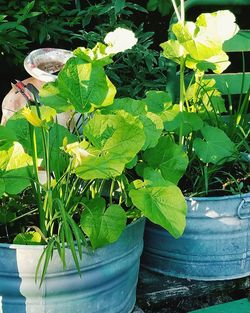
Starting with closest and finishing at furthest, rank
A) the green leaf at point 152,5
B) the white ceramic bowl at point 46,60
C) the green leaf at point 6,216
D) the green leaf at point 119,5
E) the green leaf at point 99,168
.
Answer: the green leaf at point 99,168 → the green leaf at point 6,216 → the white ceramic bowl at point 46,60 → the green leaf at point 119,5 → the green leaf at point 152,5

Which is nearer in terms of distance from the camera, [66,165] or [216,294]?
[66,165]

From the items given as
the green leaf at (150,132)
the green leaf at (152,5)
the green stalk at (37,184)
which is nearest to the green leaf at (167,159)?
the green leaf at (150,132)

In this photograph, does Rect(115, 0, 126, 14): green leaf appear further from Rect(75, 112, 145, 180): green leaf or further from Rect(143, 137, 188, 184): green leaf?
Rect(75, 112, 145, 180): green leaf

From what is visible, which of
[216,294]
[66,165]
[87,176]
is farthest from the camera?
[216,294]

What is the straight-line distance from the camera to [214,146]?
6.94 feet

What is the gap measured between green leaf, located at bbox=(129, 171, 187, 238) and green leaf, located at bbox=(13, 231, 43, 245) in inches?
9.7

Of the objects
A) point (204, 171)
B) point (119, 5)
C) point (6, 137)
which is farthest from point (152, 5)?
point (6, 137)

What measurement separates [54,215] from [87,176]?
0.14 metres

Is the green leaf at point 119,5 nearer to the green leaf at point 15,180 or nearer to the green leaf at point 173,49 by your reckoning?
the green leaf at point 173,49

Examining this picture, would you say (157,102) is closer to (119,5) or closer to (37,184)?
(37,184)

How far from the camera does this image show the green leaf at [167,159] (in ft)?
6.30

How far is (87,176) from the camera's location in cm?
161

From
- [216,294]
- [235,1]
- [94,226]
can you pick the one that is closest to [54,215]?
[94,226]

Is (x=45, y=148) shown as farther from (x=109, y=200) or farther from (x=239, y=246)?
(x=239, y=246)
